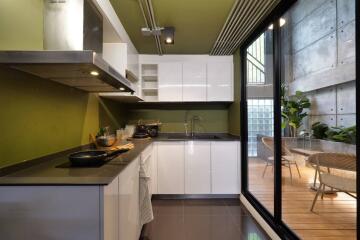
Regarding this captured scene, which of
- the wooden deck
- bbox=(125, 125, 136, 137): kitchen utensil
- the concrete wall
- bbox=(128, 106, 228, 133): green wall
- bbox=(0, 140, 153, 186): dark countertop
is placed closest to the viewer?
bbox=(0, 140, 153, 186): dark countertop

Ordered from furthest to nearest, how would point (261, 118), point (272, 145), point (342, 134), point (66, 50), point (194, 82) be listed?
point (194, 82)
point (261, 118)
point (272, 145)
point (342, 134)
point (66, 50)

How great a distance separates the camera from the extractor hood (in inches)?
49.9

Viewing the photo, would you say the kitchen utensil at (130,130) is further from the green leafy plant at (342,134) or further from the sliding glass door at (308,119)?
the green leafy plant at (342,134)

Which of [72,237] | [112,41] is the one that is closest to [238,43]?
[112,41]

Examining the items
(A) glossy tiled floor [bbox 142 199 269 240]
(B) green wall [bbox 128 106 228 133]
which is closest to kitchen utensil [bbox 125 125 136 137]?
(B) green wall [bbox 128 106 228 133]

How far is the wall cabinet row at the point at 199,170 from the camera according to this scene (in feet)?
11.5

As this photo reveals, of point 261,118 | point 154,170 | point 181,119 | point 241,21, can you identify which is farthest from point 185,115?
point 241,21

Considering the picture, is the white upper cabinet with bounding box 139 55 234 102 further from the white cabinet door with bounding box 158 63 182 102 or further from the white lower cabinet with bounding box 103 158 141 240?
the white lower cabinet with bounding box 103 158 141 240

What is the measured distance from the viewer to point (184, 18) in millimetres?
2525

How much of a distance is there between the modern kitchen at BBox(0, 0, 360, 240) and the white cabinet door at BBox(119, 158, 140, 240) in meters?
0.02

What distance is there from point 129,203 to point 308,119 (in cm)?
166

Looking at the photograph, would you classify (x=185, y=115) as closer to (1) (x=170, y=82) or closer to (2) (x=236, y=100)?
(1) (x=170, y=82)

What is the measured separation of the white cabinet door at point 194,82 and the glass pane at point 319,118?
1630 mm

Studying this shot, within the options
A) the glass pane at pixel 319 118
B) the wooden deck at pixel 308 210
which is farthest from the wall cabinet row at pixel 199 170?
the glass pane at pixel 319 118
